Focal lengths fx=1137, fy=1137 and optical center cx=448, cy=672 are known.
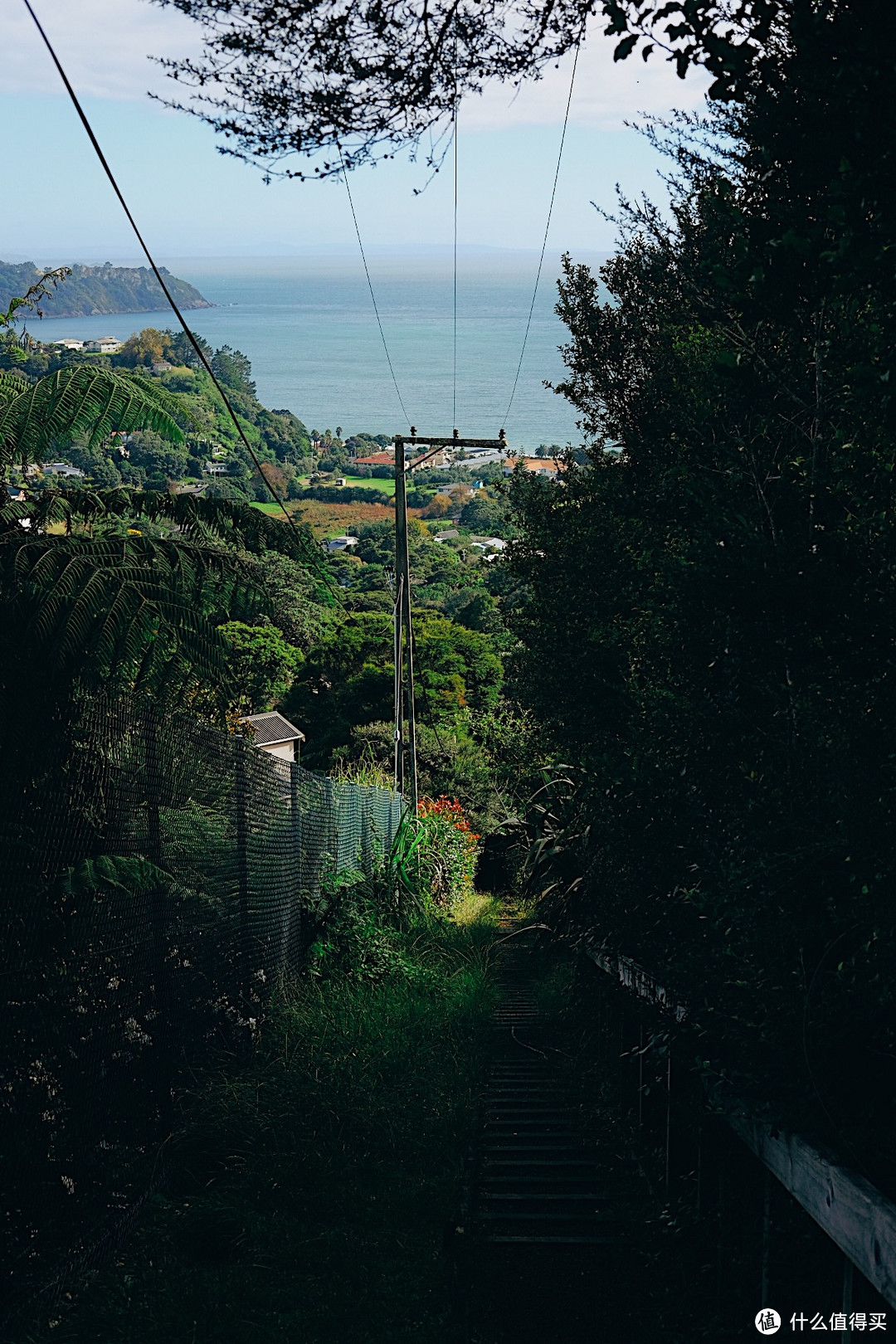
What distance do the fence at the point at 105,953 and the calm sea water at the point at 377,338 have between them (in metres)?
21.1

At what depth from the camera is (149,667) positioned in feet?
16.6

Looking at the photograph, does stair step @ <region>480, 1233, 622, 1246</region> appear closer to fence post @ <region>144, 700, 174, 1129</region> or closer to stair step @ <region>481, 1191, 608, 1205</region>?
stair step @ <region>481, 1191, 608, 1205</region>

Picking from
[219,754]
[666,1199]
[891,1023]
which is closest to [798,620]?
[891,1023]

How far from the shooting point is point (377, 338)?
6141cm

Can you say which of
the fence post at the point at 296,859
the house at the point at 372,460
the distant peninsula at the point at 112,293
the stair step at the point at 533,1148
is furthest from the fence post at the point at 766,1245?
the house at the point at 372,460

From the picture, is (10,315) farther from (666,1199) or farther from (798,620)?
(666,1199)

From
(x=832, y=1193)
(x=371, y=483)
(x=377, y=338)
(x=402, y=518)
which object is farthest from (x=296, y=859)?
(x=371, y=483)

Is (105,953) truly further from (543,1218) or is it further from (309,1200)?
(543,1218)

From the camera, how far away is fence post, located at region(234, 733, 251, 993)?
5.42 m

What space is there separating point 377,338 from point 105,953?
60906mm

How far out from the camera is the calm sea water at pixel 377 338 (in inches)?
1475

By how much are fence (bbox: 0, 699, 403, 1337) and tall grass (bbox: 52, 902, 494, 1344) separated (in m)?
0.17

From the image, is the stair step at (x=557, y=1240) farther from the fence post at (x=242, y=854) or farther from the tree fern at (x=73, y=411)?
the tree fern at (x=73, y=411)

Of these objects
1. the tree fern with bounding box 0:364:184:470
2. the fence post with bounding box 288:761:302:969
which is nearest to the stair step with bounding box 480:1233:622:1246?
the fence post with bounding box 288:761:302:969
